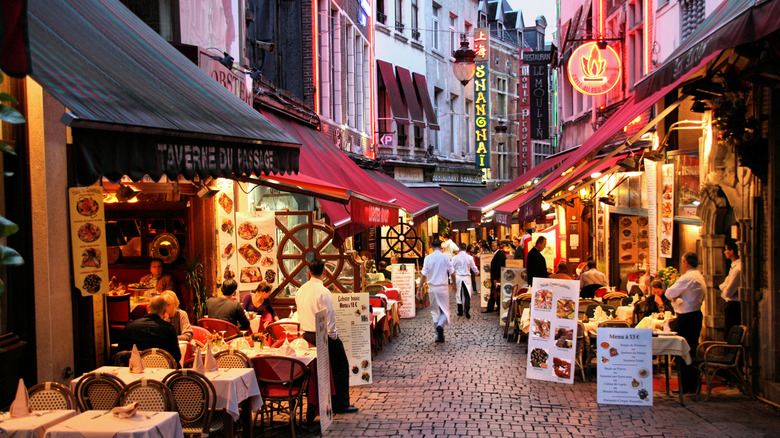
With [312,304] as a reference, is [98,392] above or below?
below

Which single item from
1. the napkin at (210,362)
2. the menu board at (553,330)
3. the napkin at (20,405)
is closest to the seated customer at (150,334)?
the napkin at (210,362)

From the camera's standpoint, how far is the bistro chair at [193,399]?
677 centimetres

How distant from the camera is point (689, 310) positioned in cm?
1003

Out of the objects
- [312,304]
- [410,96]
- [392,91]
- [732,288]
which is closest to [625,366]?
[732,288]

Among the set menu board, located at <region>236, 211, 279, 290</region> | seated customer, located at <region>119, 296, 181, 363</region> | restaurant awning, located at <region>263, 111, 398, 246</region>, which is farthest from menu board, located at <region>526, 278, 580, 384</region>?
seated customer, located at <region>119, 296, 181, 363</region>

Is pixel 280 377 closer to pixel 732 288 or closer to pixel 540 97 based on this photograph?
pixel 732 288

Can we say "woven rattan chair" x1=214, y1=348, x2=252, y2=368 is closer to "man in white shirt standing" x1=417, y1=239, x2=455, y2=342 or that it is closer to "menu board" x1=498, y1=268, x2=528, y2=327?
"man in white shirt standing" x1=417, y1=239, x2=455, y2=342

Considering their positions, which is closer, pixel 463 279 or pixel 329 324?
pixel 329 324

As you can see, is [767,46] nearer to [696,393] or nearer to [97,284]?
[696,393]

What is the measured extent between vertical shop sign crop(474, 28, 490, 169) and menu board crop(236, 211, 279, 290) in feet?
92.5

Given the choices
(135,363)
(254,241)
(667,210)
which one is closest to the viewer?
(135,363)

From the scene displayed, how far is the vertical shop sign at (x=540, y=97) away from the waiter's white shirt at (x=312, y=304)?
21.5 meters

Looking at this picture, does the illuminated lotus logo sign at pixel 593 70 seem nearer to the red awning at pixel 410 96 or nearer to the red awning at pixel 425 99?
the red awning at pixel 410 96

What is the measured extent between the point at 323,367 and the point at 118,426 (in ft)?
10.6
